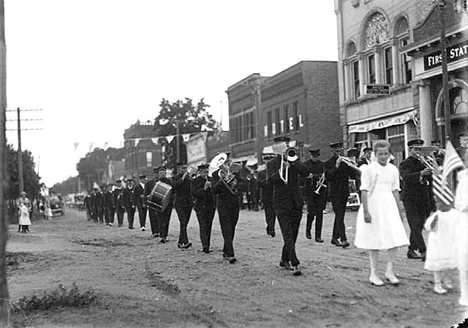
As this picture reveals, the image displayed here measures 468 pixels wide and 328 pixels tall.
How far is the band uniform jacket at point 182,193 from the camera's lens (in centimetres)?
1302

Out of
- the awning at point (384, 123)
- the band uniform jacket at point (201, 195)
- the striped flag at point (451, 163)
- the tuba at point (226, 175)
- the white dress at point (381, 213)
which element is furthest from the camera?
the awning at point (384, 123)

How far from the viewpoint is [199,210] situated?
11664mm

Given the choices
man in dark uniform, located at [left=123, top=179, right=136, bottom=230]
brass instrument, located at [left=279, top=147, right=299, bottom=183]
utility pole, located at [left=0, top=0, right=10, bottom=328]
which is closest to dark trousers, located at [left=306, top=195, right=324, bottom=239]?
brass instrument, located at [left=279, top=147, right=299, bottom=183]

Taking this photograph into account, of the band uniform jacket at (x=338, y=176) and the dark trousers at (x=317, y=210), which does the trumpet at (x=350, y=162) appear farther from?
the dark trousers at (x=317, y=210)

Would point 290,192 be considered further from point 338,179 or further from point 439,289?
point 439,289

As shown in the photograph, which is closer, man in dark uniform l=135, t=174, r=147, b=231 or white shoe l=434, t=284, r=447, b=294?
white shoe l=434, t=284, r=447, b=294

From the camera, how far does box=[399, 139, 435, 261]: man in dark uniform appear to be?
347 inches

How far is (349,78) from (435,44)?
3932mm

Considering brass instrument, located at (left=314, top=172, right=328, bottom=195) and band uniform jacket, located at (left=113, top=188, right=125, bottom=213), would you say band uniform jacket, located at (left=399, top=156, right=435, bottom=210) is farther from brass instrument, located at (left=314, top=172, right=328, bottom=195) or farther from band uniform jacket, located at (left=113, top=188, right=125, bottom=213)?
band uniform jacket, located at (left=113, top=188, right=125, bottom=213)

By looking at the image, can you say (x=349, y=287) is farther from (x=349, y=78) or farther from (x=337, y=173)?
(x=349, y=78)

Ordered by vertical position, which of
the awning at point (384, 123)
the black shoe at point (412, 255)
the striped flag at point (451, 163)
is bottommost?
the black shoe at point (412, 255)

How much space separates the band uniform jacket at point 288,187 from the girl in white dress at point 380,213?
5.13ft

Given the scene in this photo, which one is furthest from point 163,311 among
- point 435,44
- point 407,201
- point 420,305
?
point 435,44

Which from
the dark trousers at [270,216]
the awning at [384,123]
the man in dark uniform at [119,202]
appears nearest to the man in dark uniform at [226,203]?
the dark trousers at [270,216]
